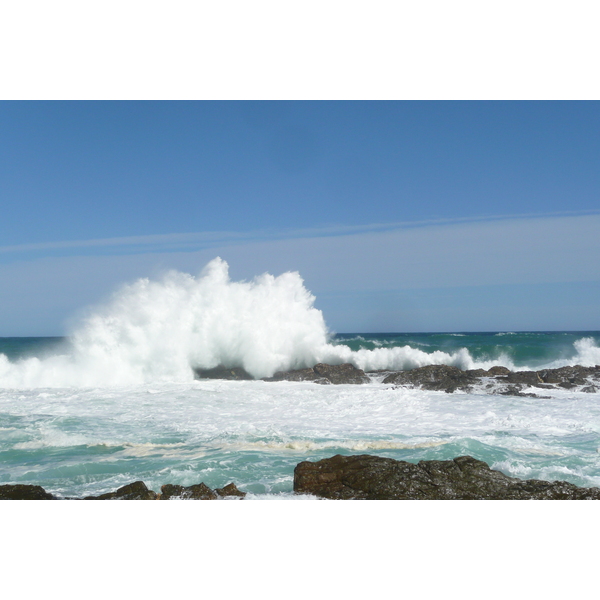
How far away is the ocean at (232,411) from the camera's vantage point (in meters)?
5.79

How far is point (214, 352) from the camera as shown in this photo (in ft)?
54.4

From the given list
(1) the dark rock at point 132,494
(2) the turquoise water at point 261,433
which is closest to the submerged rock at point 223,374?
(2) the turquoise water at point 261,433

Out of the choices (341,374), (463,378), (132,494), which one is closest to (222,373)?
(341,374)

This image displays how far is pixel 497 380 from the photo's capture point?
1355cm

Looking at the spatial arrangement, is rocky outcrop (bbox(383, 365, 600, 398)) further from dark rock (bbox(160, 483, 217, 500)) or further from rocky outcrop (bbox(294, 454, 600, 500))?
dark rock (bbox(160, 483, 217, 500))

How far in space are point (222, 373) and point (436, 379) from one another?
703 cm

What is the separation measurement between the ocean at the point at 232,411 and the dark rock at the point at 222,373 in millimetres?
218

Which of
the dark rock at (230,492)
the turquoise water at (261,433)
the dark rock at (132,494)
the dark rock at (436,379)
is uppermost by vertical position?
the dark rock at (436,379)

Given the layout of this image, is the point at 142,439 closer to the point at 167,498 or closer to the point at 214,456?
the point at 214,456

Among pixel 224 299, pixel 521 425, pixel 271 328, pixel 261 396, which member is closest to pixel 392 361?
pixel 271 328

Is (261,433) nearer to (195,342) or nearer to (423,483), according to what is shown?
(423,483)

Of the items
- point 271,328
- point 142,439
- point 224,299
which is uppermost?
point 224,299

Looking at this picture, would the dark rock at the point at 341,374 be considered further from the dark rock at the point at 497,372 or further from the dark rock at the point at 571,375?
the dark rock at the point at 571,375

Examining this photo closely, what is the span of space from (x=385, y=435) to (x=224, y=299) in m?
11.0
